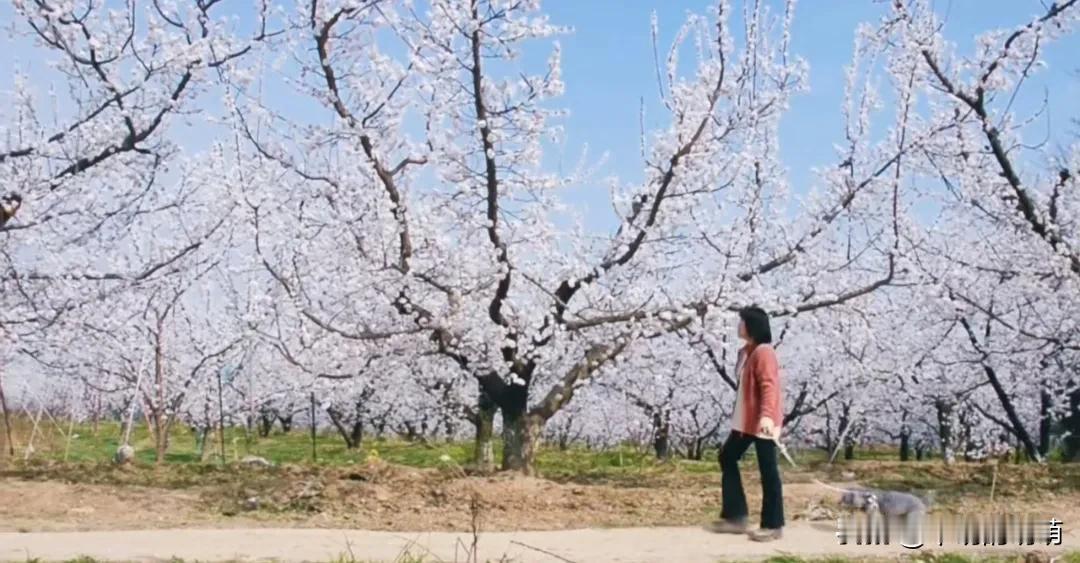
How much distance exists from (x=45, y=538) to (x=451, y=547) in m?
2.69

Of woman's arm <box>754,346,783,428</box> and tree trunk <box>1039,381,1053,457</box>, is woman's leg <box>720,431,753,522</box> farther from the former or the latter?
tree trunk <box>1039,381,1053,457</box>

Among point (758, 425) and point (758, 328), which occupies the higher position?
point (758, 328)

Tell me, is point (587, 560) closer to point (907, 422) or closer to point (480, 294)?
A: point (480, 294)

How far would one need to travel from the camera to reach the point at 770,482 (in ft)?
23.2

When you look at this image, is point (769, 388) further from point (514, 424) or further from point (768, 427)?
point (514, 424)

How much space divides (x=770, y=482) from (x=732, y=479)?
42cm

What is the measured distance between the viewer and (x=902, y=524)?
686 centimetres

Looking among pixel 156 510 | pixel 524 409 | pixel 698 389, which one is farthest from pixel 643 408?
pixel 156 510

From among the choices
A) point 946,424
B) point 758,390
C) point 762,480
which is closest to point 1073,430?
point 946,424

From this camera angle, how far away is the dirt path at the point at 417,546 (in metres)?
6.18

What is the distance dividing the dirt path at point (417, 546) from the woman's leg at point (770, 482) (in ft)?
0.54

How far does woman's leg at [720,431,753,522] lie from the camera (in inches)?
288

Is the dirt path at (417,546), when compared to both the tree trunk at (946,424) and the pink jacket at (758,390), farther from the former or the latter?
the tree trunk at (946,424)

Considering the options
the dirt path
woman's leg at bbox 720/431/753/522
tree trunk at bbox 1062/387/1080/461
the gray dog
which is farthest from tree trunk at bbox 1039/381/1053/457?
woman's leg at bbox 720/431/753/522
